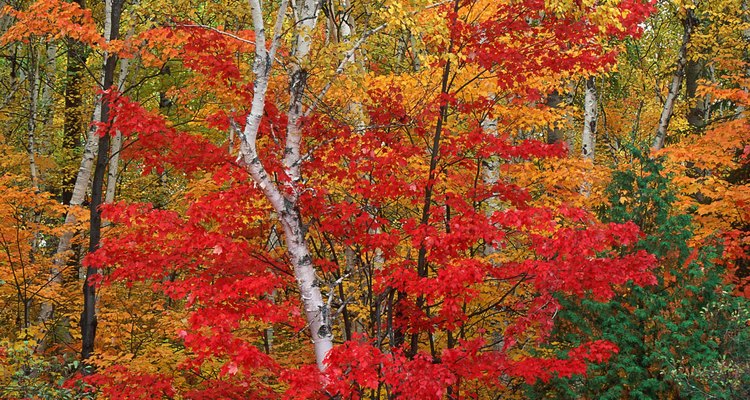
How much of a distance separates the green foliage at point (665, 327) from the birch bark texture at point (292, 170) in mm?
2816

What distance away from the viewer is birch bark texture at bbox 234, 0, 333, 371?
6.51 meters

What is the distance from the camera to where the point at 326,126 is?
8.12 metres

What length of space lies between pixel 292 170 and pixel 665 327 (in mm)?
4353

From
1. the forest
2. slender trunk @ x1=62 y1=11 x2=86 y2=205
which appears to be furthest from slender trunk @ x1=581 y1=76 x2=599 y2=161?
slender trunk @ x1=62 y1=11 x2=86 y2=205

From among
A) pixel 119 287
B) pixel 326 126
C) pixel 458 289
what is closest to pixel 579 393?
pixel 458 289

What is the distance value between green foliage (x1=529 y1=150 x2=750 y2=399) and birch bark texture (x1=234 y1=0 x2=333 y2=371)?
2816mm

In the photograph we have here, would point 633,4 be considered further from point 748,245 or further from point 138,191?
point 138,191

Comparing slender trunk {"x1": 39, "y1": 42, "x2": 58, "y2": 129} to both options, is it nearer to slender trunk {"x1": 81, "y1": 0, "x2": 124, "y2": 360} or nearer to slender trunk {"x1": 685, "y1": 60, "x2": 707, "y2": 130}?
slender trunk {"x1": 81, "y1": 0, "x2": 124, "y2": 360}

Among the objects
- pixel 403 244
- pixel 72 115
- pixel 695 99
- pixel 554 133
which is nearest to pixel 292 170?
pixel 403 244

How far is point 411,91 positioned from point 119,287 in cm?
776

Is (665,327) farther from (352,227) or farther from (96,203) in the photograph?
(96,203)

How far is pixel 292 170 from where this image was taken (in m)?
6.92

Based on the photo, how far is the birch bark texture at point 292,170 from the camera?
651 centimetres

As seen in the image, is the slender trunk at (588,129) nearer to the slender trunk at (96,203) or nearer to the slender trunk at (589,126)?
the slender trunk at (589,126)
